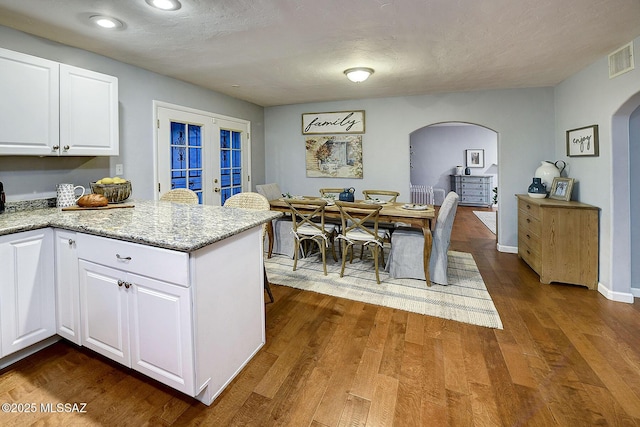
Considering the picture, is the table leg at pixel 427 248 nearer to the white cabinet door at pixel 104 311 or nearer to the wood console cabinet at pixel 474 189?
the white cabinet door at pixel 104 311

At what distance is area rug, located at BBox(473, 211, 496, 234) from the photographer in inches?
248

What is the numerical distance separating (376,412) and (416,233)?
2.13 meters

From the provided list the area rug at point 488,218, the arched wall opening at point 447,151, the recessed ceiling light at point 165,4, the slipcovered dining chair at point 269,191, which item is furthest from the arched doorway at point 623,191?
the arched wall opening at point 447,151

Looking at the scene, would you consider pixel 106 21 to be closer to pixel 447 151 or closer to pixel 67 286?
pixel 67 286

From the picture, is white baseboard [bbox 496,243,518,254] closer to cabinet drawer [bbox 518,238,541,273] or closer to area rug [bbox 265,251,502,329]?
cabinet drawer [bbox 518,238,541,273]

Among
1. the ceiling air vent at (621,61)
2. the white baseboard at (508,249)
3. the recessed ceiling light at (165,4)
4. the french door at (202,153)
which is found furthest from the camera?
the white baseboard at (508,249)

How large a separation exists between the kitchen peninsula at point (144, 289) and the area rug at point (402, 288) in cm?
123

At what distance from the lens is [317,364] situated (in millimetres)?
1956

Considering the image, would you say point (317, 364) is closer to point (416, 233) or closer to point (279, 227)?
point (416, 233)

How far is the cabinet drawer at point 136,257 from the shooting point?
1432 mm

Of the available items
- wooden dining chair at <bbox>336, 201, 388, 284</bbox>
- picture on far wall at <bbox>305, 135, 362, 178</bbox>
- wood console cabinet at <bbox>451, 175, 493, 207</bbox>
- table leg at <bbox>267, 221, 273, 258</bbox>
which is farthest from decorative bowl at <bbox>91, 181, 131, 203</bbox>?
wood console cabinet at <bbox>451, 175, 493, 207</bbox>

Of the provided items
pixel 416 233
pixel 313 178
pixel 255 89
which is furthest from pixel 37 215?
pixel 313 178

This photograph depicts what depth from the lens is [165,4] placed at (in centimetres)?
203

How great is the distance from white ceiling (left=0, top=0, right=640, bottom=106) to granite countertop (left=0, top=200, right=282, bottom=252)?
1.39m
